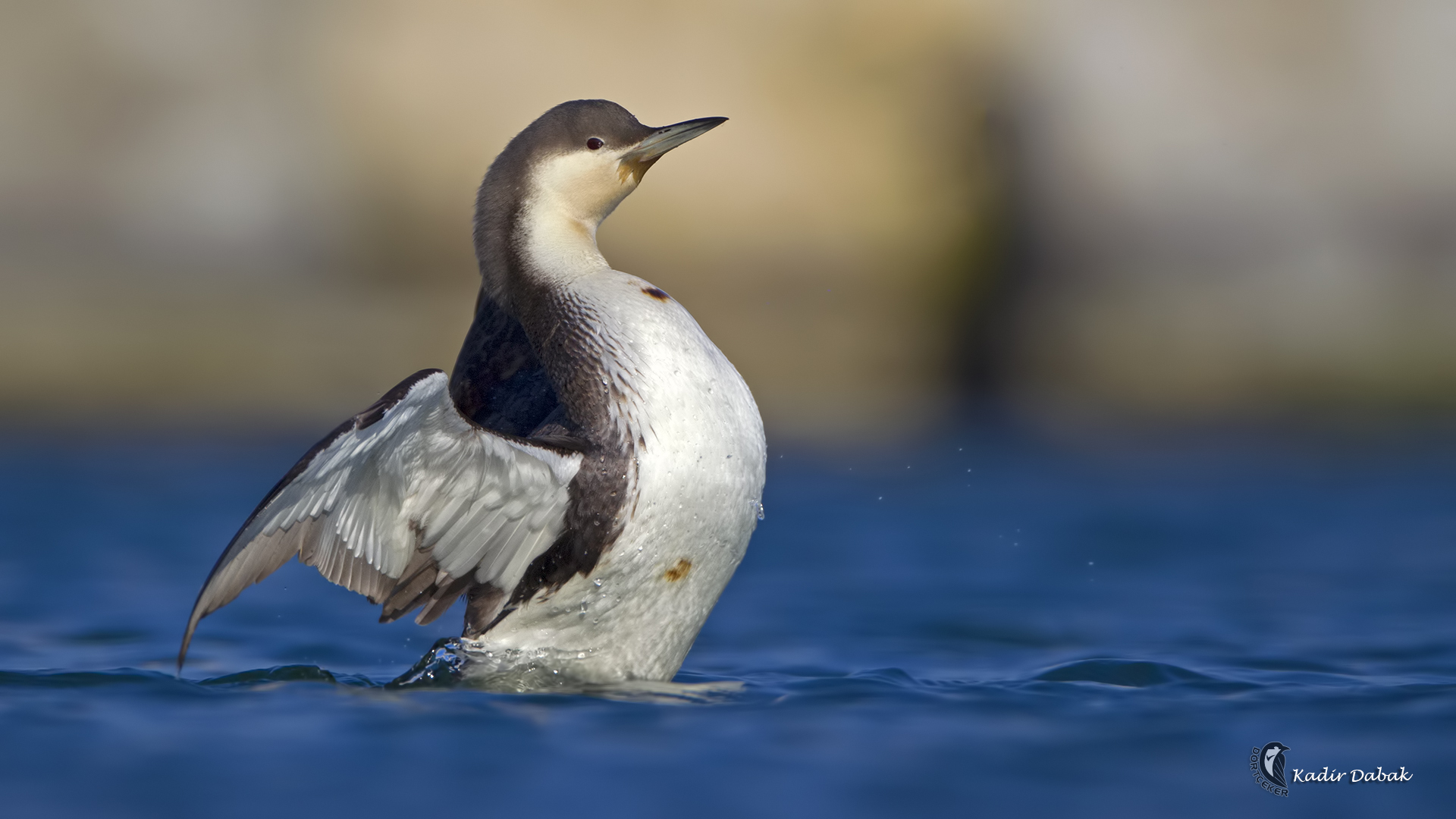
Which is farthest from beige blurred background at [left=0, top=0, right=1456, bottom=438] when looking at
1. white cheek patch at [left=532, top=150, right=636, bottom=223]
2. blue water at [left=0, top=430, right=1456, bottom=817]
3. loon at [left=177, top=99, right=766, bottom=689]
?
loon at [left=177, top=99, right=766, bottom=689]

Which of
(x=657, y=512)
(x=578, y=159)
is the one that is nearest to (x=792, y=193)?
(x=578, y=159)

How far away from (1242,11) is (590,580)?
9.97 meters

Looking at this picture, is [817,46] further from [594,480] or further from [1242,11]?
[594,480]

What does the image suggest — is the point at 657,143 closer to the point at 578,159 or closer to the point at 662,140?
the point at 662,140

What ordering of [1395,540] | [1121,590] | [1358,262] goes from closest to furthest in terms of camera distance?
[1121,590] → [1395,540] → [1358,262]

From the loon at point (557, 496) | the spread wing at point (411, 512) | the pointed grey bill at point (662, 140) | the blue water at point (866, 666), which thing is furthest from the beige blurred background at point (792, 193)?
the spread wing at point (411, 512)

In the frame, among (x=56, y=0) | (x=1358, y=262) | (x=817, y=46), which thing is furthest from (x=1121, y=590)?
(x=56, y=0)

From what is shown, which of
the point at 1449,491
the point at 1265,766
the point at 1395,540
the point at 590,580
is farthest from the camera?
the point at 1449,491

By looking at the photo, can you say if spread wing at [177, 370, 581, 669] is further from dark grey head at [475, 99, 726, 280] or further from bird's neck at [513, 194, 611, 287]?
dark grey head at [475, 99, 726, 280]

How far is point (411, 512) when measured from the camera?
13.3 ft

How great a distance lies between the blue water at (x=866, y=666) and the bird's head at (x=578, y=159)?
4.58ft

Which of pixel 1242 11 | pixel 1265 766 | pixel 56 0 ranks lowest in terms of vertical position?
pixel 1265 766

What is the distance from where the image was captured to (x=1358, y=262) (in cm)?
1142

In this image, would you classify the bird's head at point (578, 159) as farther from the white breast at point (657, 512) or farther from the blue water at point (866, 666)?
the blue water at point (866, 666)
